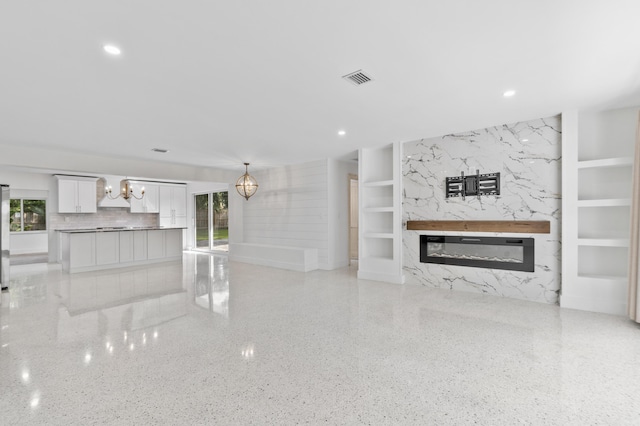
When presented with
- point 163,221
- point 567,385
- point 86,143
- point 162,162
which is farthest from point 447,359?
point 163,221

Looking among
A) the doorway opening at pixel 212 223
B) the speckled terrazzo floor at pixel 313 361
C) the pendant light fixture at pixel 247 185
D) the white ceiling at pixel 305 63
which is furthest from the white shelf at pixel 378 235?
the doorway opening at pixel 212 223

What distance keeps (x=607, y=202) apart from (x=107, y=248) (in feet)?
30.1

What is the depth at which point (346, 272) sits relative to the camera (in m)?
6.53

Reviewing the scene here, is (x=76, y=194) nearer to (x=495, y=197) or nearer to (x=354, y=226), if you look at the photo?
(x=354, y=226)

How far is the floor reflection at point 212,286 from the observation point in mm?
4164

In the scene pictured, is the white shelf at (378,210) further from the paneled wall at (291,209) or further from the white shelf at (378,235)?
the paneled wall at (291,209)

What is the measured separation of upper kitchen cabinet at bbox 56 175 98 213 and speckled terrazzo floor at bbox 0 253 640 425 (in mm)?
5193

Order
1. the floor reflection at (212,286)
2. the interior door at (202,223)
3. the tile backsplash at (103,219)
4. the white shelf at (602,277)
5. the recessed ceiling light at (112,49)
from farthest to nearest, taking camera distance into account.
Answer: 1. the interior door at (202,223)
2. the tile backsplash at (103,219)
3. the floor reflection at (212,286)
4. the white shelf at (602,277)
5. the recessed ceiling light at (112,49)

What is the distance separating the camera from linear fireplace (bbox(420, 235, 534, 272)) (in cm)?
441

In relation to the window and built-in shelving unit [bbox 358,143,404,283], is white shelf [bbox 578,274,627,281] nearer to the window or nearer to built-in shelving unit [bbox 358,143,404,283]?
built-in shelving unit [bbox 358,143,404,283]

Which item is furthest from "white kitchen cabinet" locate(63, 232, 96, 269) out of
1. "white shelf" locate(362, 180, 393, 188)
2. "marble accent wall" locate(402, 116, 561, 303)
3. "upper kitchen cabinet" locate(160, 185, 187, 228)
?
"marble accent wall" locate(402, 116, 561, 303)

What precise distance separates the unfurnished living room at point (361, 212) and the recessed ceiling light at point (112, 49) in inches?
2.0

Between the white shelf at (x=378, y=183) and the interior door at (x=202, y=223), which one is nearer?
the white shelf at (x=378, y=183)

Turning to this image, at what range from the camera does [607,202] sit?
378cm
